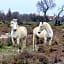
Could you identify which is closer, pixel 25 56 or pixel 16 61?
pixel 16 61

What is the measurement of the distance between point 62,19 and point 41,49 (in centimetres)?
6834

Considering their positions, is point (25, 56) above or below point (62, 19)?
above

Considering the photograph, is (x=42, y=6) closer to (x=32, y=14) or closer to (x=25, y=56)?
(x=32, y=14)

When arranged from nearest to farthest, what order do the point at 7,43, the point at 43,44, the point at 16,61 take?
the point at 16,61, the point at 43,44, the point at 7,43

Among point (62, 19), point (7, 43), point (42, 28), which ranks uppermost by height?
point (42, 28)

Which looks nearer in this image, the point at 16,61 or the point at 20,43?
the point at 16,61

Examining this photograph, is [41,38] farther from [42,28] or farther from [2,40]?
[2,40]

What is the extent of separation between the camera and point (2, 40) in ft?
58.0

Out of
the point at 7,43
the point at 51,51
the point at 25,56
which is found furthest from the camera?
the point at 7,43

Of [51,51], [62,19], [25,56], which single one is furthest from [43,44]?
[62,19]

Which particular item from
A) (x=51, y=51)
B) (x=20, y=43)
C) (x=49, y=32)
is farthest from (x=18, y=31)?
(x=51, y=51)

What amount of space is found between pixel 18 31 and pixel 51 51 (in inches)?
107

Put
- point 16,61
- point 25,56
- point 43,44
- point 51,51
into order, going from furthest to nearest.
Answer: point 43,44 < point 51,51 < point 25,56 < point 16,61

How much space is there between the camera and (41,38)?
50.7 feet
